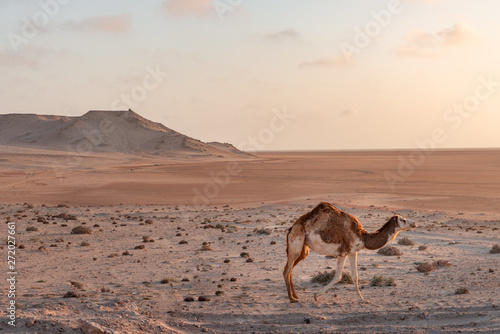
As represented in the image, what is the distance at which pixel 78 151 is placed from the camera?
13888 centimetres

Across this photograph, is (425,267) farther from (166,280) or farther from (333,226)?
(166,280)

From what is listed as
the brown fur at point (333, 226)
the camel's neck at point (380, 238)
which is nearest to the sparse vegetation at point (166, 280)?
the brown fur at point (333, 226)

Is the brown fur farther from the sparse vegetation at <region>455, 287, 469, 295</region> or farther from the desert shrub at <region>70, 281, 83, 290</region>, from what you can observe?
the desert shrub at <region>70, 281, 83, 290</region>

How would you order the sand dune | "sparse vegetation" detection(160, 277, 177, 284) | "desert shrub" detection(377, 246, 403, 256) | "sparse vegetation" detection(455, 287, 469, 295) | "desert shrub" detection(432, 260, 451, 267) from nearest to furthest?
"sparse vegetation" detection(455, 287, 469, 295) < "sparse vegetation" detection(160, 277, 177, 284) < "desert shrub" detection(432, 260, 451, 267) < "desert shrub" detection(377, 246, 403, 256) < the sand dune

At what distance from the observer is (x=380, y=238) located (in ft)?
43.0

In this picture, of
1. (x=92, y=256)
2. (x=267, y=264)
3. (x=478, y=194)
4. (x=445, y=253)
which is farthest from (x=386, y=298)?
(x=478, y=194)

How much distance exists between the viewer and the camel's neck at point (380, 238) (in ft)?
42.9

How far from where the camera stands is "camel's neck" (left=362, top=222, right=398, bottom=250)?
42.9ft

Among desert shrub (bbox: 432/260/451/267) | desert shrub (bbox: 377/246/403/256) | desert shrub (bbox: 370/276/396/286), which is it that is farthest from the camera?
desert shrub (bbox: 377/246/403/256)

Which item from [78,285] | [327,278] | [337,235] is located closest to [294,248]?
[337,235]

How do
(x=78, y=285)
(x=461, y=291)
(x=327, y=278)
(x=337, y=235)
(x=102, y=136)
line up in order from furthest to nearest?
(x=102, y=136) → (x=327, y=278) → (x=78, y=285) → (x=461, y=291) → (x=337, y=235)

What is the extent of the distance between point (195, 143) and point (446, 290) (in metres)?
156

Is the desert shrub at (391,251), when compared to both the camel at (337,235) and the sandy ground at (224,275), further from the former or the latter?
the camel at (337,235)

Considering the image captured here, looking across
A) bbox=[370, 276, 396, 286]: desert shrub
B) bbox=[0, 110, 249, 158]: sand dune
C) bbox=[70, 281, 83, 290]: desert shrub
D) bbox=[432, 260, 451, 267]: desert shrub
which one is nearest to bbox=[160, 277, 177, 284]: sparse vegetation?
bbox=[70, 281, 83, 290]: desert shrub
